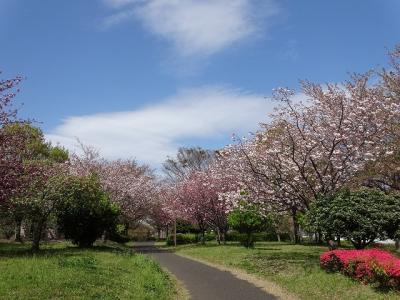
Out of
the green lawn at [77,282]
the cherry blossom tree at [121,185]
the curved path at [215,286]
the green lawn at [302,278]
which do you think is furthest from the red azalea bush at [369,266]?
the cherry blossom tree at [121,185]

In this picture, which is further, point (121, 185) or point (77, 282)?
point (121, 185)

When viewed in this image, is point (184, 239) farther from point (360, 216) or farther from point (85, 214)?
point (360, 216)

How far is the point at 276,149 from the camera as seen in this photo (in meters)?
20.2

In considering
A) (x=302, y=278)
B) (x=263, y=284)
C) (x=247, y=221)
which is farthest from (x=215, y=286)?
(x=247, y=221)

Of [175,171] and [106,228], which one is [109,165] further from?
[106,228]

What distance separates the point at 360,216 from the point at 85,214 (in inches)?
664

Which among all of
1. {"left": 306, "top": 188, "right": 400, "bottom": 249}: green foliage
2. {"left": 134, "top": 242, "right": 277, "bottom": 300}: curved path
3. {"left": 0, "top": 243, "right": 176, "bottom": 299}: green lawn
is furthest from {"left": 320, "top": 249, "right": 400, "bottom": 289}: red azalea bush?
{"left": 0, "top": 243, "right": 176, "bottom": 299}: green lawn

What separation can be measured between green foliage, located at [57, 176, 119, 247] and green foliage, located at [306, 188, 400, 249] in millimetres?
14541

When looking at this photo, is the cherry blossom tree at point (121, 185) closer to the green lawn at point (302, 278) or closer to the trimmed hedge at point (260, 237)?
the trimmed hedge at point (260, 237)

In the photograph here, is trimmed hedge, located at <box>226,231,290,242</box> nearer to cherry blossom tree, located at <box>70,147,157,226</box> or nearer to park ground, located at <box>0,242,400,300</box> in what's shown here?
cherry blossom tree, located at <box>70,147,157,226</box>

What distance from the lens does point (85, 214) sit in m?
27.7

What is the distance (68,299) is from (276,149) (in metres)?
12.5

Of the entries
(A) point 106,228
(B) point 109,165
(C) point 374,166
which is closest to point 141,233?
(B) point 109,165

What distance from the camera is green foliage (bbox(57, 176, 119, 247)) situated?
26.8 meters
